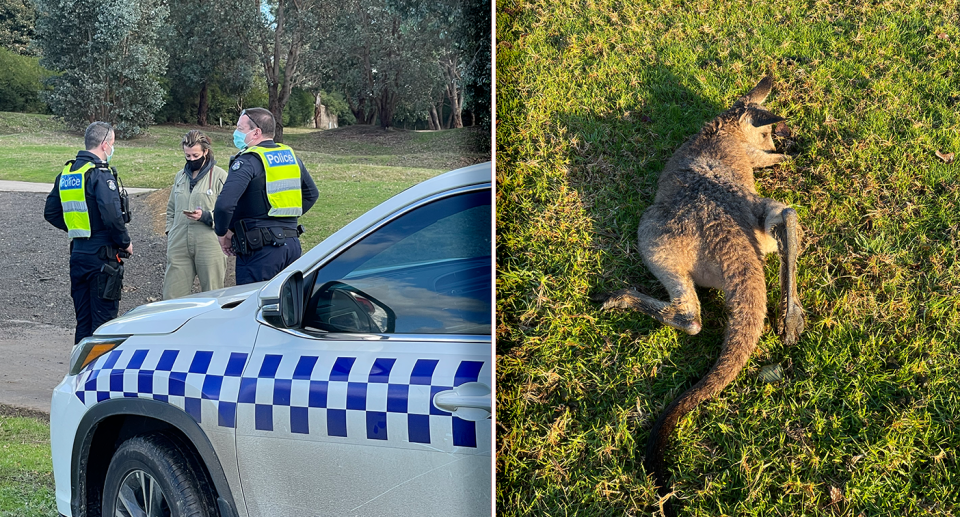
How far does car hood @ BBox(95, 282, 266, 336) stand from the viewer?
206 centimetres

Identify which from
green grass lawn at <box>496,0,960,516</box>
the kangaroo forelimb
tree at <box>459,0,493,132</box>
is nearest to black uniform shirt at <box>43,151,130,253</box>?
tree at <box>459,0,493,132</box>

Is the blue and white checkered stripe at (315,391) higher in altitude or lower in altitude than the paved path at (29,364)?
higher

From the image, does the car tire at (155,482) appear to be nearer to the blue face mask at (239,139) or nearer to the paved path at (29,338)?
the paved path at (29,338)

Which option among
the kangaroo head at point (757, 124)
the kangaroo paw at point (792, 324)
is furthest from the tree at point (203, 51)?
the kangaroo paw at point (792, 324)

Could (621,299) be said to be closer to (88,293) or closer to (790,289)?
(790,289)

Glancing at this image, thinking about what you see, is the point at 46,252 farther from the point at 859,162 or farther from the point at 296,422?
the point at 859,162

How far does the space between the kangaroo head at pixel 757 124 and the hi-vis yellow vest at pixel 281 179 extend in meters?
2.24

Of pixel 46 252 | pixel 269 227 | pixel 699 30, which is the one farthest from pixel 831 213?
pixel 46 252

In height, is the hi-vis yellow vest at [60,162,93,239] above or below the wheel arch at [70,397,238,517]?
above

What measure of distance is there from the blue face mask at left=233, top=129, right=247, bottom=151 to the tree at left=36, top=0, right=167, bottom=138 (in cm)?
37

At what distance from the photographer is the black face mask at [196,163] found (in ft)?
10.4

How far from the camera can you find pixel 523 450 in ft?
5.99

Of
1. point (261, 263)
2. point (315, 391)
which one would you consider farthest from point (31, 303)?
point (315, 391)

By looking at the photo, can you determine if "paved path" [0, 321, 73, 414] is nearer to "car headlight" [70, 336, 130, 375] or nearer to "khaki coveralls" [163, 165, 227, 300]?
"khaki coveralls" [163, 165, 227, 300]
